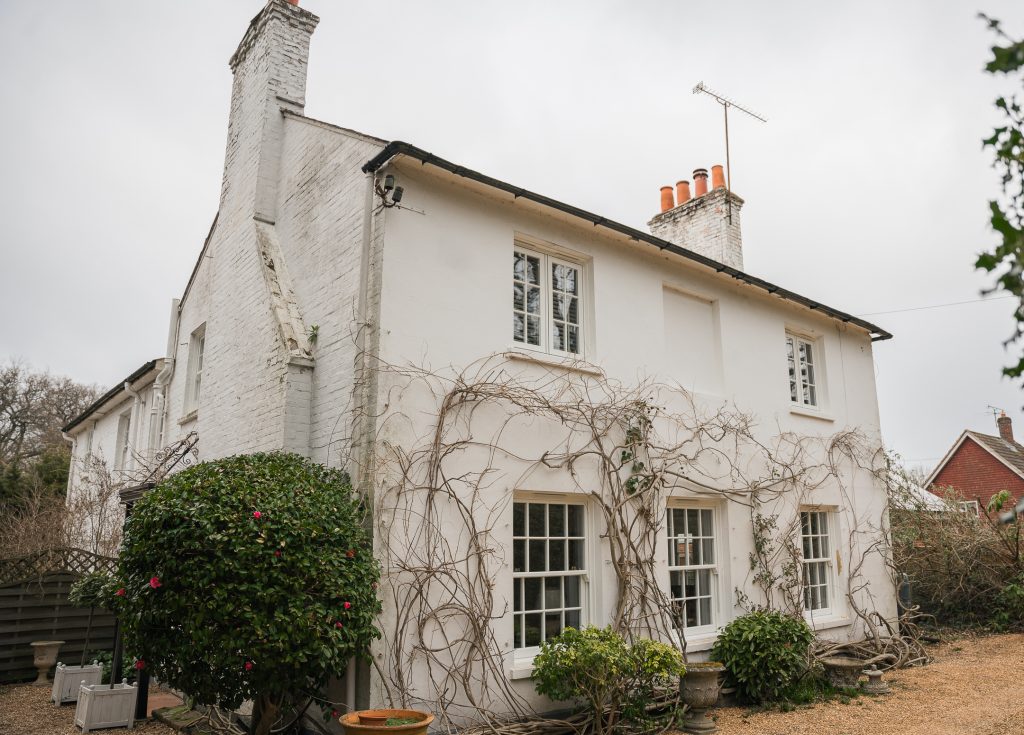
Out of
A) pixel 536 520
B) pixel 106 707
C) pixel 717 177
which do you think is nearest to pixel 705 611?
pixel 536 520

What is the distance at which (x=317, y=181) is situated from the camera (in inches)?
370

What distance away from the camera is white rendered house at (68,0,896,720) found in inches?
299

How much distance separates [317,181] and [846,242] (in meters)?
12.8

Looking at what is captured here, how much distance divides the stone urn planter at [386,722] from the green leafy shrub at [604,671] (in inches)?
63.6

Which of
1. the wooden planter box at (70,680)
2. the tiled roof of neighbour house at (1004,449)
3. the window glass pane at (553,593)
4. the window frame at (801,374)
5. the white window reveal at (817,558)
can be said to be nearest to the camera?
the window glass pane at (553,593)

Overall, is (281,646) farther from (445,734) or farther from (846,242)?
(846,242)

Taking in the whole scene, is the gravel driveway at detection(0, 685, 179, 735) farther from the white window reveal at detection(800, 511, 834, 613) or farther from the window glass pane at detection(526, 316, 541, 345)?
the white window reveal at detection(800, 511, 834, 613)

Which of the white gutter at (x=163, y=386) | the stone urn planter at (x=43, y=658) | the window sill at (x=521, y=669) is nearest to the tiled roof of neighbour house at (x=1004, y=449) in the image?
the window sill at (x=521, y=669)

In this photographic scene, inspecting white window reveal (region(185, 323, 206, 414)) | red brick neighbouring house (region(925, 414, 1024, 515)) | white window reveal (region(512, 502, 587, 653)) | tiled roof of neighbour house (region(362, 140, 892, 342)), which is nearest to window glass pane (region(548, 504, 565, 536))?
white window reveal (region(512, 502, 587, 653))

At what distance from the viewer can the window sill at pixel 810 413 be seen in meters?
12.2

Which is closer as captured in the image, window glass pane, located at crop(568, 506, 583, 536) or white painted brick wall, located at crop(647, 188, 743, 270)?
window glass pane, located at crop(568, 506, 583, 536)

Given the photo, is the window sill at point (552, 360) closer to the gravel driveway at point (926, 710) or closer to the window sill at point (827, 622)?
the gravel driveway at point (926, 710)

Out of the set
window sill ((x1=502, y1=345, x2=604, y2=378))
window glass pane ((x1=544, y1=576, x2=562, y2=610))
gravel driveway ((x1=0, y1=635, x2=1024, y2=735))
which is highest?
window sill ((x1=502, y1=345, x2=604, y2=378))

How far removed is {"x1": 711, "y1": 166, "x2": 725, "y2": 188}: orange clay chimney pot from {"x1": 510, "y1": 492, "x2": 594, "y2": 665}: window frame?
342 inches
